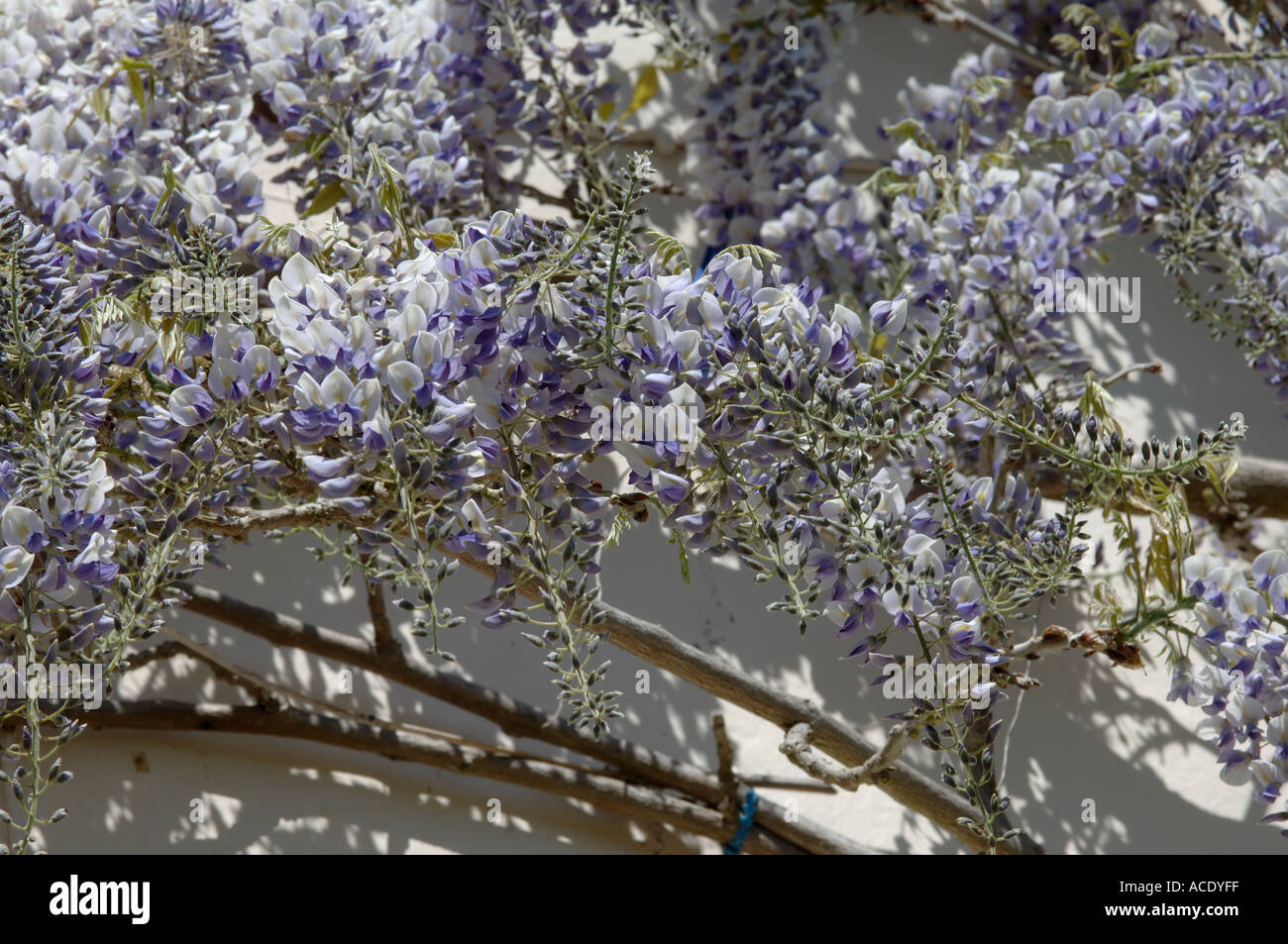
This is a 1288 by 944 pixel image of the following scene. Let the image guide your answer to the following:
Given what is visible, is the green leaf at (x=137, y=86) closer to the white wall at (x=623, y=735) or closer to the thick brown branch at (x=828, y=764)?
the white wall at (x=623, y=735)

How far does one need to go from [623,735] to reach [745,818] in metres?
0.23

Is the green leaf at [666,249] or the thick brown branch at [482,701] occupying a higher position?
the green leaf at [666,249]

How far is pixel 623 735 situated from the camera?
1.79 meters

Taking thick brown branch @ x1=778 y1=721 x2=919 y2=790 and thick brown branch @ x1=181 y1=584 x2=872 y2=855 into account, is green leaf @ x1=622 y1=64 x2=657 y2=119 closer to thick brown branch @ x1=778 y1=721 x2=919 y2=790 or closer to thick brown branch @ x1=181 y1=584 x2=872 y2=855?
thick brown branch @ x1=181 y1=584 x2=872 y2=855

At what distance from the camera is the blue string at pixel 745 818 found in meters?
1.64

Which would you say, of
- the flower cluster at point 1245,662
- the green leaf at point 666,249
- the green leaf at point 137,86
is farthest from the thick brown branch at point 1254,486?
the green leaf at point 137,86

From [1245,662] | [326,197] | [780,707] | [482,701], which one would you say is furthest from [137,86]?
[1245,662]

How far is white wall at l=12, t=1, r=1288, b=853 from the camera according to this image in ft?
5.38

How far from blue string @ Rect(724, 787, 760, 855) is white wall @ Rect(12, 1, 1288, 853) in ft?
0.23

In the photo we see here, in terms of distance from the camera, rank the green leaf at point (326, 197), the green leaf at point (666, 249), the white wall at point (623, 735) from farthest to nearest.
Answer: the white wall at point (623, 735) → the green leaf at point (326, 197) → the green leaf at point (666, 249)

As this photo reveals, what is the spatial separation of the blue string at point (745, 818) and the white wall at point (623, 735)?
0.23 feet

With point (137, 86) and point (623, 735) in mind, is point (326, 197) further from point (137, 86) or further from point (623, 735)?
point (623, 735)

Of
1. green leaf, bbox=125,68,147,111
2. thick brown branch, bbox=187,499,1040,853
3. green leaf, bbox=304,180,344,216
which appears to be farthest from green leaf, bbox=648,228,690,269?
green leaf, bbox=125,68,147,111
